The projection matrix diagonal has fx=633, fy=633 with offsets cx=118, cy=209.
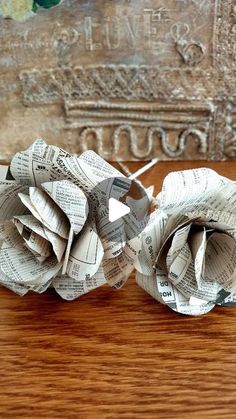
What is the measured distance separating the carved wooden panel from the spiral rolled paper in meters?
0.23

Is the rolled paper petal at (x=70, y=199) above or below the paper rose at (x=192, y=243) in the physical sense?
above

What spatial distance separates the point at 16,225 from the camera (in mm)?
422

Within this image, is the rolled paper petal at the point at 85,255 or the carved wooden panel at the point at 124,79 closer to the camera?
the rolled paper petal at the point at 85,255

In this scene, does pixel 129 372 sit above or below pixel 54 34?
below

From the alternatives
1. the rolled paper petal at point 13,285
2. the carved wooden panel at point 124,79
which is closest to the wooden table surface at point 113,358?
the rolled paper petal at point 13,285

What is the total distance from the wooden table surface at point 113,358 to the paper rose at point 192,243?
2cm

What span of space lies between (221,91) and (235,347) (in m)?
0.30

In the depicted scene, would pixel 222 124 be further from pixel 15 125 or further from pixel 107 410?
pixel 107 410

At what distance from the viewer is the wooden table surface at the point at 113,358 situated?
36cm

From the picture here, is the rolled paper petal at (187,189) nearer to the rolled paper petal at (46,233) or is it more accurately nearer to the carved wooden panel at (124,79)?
the rolled paper petal at (46,233)

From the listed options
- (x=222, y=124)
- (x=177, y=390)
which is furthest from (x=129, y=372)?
(x=222, y=124)

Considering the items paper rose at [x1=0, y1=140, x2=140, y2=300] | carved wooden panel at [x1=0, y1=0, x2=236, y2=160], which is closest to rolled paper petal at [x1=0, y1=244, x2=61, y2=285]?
paper rose at [x1=0, y1=140, x2=140, y2=300]

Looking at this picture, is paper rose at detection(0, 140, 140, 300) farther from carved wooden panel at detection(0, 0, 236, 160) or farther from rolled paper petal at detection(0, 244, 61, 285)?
carved wooden panel at detection(0, 0, 236, 160)

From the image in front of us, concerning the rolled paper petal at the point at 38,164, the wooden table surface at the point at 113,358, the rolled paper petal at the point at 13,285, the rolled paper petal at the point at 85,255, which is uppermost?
the rolled paper petal at the point at 38,164
